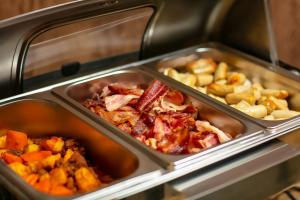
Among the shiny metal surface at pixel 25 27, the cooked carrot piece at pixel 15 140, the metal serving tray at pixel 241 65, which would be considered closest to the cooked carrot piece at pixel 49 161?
the cooked carrot piece at pixel 15 140

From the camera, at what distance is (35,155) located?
1.32 m

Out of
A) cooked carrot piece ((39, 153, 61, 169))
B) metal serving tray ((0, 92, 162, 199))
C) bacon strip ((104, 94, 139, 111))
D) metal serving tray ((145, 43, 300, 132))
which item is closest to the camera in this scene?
metal serving tray ((0, 92, 162, 199))

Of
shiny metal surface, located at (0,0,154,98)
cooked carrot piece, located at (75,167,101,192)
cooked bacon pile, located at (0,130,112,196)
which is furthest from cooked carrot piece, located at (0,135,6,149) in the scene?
cooked carrot piece, located at (75,167,101,192)

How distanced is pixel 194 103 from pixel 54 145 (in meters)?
0.37

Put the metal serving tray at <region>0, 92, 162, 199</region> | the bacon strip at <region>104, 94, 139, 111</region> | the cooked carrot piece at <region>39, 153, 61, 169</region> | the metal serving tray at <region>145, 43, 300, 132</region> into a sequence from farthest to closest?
the metal serving tray at <region>145, 43, 300, 132</region> → the bacon strip at <region>104, 94, 139, 111</region> → the cooked carrot piece at <region>39, 153, 61, 169</region> → the metal serving tray at <region>0, 92, 162, 199</region>

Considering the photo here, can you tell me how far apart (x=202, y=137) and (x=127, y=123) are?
0.18m

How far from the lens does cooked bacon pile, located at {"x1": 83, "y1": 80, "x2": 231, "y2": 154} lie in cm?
135

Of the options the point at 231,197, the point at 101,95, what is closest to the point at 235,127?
the point at 231,197

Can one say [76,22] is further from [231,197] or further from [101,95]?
[231,197]

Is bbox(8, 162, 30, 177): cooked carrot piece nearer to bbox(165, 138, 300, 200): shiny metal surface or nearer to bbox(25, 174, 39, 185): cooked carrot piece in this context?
bbox(25, 174, 39, 185): cooked carrot piece

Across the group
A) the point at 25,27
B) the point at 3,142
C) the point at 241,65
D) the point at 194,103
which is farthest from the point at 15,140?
the point at 241,65

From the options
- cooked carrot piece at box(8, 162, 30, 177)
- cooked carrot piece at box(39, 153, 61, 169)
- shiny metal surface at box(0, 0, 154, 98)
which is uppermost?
shiny metal surface at box(0, 0, 154, 98)

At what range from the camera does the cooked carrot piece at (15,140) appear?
1364 mm

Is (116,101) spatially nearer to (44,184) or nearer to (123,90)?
(123,90)
